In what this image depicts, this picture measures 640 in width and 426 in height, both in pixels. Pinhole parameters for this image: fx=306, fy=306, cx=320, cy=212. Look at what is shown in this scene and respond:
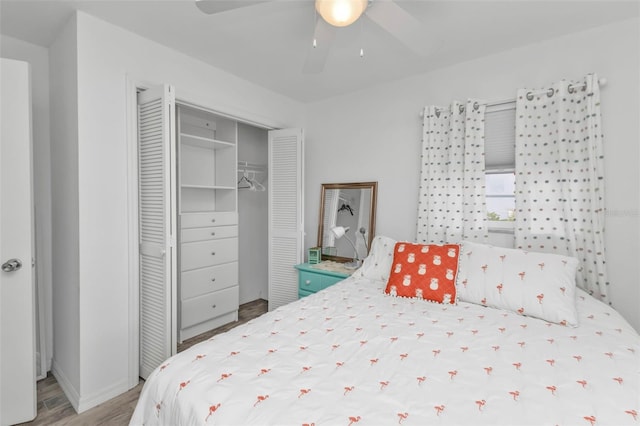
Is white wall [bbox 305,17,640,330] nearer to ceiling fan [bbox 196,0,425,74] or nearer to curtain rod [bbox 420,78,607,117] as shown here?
curtain rod [bbox 420,78,607,117]

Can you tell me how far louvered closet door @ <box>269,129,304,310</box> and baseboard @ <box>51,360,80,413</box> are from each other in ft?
5.59

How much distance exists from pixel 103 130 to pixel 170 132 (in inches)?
16.6

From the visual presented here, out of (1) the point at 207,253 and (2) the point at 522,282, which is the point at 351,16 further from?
(1) the point at 207,253

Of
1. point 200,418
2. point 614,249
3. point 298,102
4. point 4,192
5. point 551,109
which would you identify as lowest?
point 200,418

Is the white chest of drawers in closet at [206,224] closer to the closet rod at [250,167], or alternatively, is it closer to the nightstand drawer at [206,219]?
the nightstand drawer at [206,219]

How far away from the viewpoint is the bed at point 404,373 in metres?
0.89

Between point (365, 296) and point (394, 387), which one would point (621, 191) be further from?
point (394, 387)

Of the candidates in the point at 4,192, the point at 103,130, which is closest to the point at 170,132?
the point at 103,130

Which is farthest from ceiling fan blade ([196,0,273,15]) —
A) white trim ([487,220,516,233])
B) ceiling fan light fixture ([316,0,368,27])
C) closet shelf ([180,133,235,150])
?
white trim ([487,220,516,233])

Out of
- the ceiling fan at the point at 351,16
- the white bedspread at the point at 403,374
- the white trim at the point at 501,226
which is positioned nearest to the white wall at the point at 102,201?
the ceiling fan at the point at 351,16

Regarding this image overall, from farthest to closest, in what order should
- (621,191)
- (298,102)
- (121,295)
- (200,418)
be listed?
(298,102)
(121,295)
(621,191)
(200,418)

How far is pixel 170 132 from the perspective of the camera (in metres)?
2.05

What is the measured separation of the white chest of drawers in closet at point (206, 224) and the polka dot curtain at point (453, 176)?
1933 mm

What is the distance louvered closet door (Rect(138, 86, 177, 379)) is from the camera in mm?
2039
